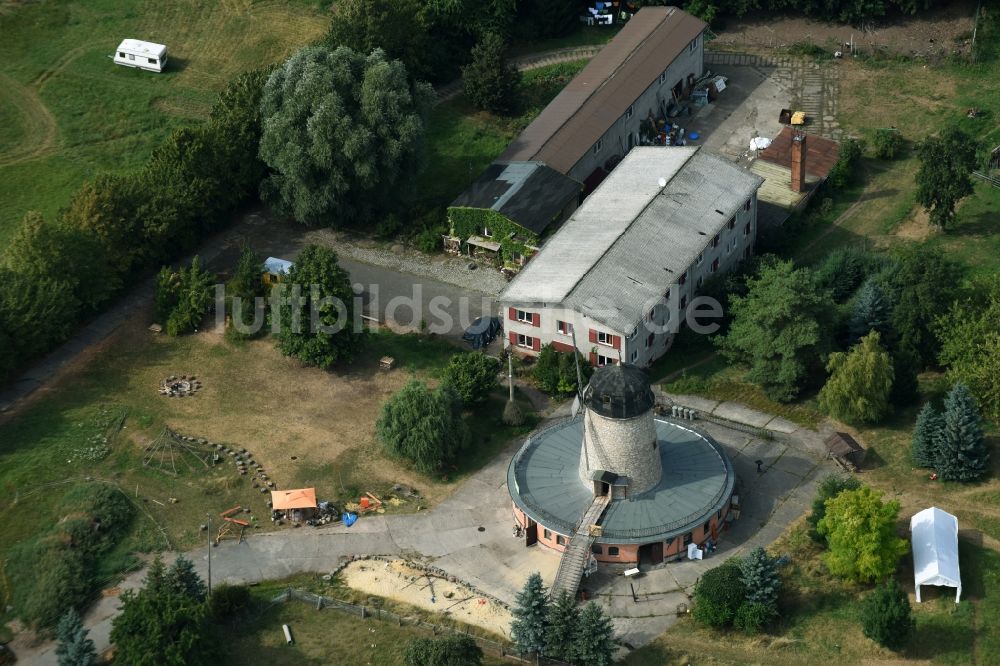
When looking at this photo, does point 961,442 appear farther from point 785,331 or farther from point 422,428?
point 422,428

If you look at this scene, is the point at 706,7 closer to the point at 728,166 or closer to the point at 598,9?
the point at 598,9

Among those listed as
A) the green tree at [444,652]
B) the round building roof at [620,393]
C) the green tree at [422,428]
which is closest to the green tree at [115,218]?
the green tree at [422,428]

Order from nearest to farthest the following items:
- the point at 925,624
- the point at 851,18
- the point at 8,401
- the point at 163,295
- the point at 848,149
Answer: the point at 925,624 → the point at 8,401 → the point at 163,295 → the point at 848,149 → the point at 851,18

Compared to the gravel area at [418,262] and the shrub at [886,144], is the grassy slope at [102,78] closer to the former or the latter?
the gravel area at [418,262]

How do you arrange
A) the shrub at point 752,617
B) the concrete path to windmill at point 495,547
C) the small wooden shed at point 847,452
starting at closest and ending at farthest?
1. the shrub at point 752,617
2. the concrete path to windmill at point 495,547
3. the small wooden shed at point 847,452

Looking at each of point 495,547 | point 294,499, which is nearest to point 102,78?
point 294,499

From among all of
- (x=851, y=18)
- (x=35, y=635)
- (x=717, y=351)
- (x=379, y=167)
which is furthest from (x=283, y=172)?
(x=851, y=18)
